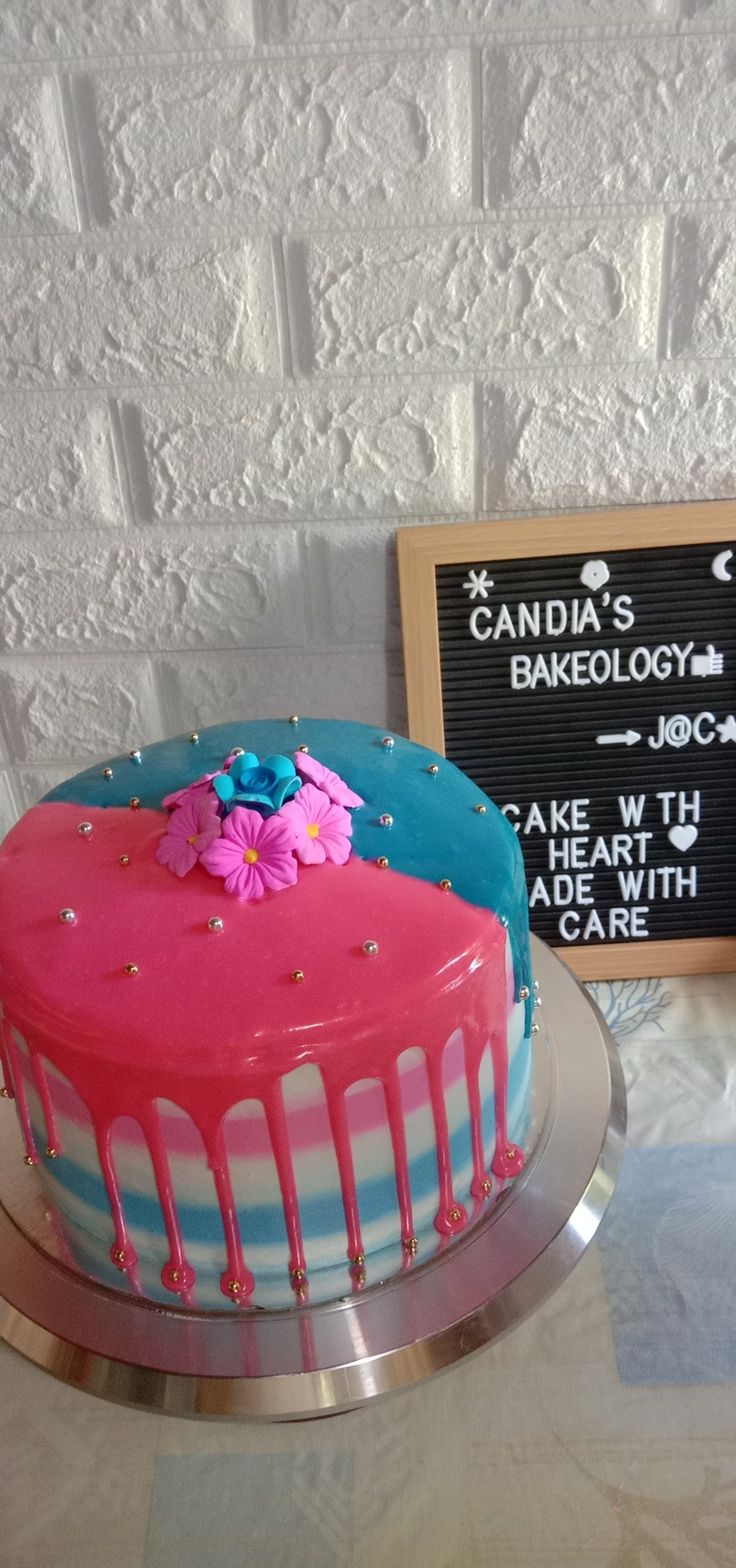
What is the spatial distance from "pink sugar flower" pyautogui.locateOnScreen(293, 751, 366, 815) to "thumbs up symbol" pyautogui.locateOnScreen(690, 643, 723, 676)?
0.39 m

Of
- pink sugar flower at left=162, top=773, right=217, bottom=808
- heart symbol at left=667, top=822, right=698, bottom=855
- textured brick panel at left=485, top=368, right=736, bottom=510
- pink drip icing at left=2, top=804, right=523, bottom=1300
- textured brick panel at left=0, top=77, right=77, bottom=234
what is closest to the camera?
pink drip icing at left=2, top=804, right=523, bottom=1300

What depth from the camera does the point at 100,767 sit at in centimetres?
88

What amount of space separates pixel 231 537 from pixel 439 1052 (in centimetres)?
53

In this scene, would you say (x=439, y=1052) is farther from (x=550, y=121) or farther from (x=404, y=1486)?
(x=550, y=121)

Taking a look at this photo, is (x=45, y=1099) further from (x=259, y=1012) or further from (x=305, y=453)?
(x=305, y=453)

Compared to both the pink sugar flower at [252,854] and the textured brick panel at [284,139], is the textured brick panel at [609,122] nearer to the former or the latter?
the textured brick panel at [284,139]

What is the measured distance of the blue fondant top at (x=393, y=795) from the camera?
0.76 m

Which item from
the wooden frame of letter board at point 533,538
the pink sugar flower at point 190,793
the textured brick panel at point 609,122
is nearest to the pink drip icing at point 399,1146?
the pink sugar flower at point 190,793

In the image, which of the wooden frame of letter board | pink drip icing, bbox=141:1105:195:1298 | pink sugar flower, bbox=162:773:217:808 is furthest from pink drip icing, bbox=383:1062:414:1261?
the wooden frame of letter board

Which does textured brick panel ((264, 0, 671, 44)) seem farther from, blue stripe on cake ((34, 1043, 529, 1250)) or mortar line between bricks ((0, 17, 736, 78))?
blue stripe on cake ((34, 1043, 529, 1250))

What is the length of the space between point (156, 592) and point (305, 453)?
184 millimetres

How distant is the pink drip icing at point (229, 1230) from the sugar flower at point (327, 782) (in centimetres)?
22

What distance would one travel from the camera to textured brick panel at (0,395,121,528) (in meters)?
1.01

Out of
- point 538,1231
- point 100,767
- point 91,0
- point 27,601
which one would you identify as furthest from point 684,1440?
point 91,0
